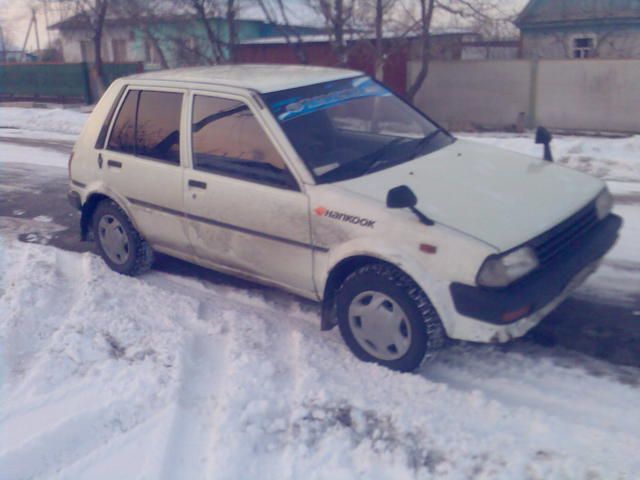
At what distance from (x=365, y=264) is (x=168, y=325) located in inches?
63.4

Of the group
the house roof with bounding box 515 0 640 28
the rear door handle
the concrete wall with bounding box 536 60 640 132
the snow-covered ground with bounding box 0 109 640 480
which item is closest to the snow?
the snow-covered ground with bounding box 0 109 640 480

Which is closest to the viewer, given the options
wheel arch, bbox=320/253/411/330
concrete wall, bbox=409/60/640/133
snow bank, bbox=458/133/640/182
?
wheel arch, bbox=320/253/411/330

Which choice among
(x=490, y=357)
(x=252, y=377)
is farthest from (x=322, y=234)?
(x=490, y=357)

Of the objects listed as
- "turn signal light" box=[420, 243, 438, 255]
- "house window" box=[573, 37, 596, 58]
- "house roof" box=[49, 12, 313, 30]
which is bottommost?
"turn signal light" box=[420, 243, 438, 255]

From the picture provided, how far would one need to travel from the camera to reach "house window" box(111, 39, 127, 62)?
3297cm

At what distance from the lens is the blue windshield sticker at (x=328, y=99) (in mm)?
4578

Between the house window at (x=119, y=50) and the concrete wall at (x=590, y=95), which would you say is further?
the house window at (x=119, y=50)

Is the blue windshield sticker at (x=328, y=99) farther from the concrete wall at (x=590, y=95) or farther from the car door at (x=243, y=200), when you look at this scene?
the concrete wall at (x=590, y=95)

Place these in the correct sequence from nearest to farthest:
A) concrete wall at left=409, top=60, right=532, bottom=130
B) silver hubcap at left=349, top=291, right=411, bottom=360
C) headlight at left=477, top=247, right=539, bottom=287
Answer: headlight at left=477, top=247, right=539, bottom=287, silver hubcap at left=349, top=291, right=411, bottom=360, concrete wall at left=409, top=60, right=532, bottom=130

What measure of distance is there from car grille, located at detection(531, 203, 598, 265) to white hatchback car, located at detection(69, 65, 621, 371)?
1 centimetres

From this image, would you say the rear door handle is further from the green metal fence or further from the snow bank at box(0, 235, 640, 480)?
the green metal fence

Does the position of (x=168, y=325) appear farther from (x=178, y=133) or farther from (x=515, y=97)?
(x=515, y=97)

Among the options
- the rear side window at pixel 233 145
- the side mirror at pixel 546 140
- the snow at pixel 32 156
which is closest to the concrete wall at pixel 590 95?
the snow at pixel 32 156

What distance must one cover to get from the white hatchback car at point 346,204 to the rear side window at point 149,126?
0.01 meters
